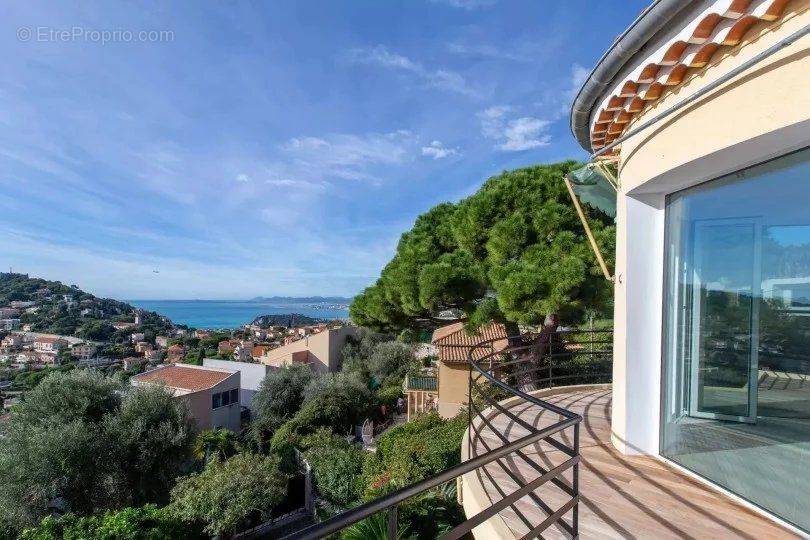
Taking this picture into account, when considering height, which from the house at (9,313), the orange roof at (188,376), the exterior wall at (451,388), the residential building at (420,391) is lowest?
the house at (9,313)

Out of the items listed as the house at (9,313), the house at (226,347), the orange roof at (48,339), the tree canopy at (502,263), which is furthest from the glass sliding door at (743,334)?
the house at (9,313)

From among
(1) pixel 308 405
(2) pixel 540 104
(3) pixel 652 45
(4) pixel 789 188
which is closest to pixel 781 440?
(4) pixel 789 188

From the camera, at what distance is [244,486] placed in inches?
491

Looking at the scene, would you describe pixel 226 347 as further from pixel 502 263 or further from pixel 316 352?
pixel 502 263

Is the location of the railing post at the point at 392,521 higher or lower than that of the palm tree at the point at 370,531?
higher

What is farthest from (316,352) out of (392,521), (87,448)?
(392,521)

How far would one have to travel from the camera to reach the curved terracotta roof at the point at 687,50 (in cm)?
214

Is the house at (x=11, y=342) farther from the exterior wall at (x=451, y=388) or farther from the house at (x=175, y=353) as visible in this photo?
the exterior wall at (x=451, y=388)

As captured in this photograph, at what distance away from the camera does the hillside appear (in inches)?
2382

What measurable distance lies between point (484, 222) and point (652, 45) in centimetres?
786

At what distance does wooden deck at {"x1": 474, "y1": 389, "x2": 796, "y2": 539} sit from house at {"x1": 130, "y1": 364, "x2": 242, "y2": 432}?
963 inches

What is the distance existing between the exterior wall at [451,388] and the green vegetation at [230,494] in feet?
21.9

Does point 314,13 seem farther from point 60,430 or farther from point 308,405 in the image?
point 308,405

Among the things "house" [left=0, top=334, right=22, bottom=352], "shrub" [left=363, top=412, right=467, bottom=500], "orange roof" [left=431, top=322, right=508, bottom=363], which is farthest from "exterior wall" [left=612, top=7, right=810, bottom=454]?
"house" [left=0, top=334, right=22, bottom=352]
